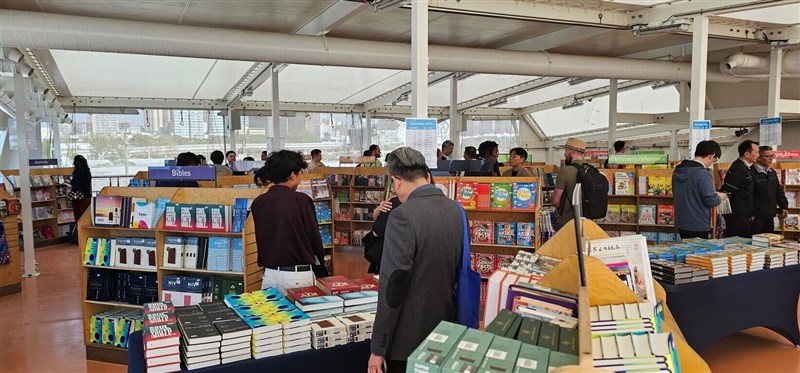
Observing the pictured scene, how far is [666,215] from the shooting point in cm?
739

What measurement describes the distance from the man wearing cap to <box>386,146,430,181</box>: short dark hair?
376 centimetres

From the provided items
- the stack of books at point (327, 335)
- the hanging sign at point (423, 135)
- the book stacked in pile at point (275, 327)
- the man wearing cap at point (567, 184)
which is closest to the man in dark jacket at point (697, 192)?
the man wearing cap at point (567, 184)

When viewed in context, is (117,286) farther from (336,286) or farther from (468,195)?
(468,195)

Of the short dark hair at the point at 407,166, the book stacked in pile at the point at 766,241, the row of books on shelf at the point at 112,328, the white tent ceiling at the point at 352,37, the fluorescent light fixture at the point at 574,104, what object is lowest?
the row of books on shelf at the point at 112,328

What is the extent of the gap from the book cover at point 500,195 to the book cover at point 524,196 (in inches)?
2.2

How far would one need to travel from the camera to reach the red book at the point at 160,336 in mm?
2262

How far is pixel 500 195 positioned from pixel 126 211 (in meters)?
3.50

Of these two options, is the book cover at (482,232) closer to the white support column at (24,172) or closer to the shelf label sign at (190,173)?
the shelf label sign at (190,173)

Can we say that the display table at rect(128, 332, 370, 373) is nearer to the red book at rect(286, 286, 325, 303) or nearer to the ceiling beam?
the red book at rect(286, 286, 325, 303)

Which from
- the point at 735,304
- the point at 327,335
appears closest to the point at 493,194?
the point at 735,304

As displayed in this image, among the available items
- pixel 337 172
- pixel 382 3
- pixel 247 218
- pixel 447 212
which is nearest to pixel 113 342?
pixel 247 218

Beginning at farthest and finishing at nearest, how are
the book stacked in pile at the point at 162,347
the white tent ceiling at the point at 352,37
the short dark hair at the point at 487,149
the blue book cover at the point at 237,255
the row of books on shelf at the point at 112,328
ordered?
the short dark hair at the point at 487,149 → the white tent ceiling at the point at 352,37 → the row of books on shelf at the point at 112,328 → the blue book cover at the point at 237,255 → the book stacked in pile at the point at 162,347

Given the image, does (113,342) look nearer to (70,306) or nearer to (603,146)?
(70,306)

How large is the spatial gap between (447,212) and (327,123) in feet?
55.9
